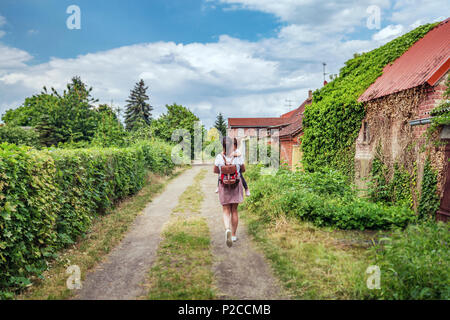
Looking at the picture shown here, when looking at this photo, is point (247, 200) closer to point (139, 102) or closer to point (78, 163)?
point (78, 163)

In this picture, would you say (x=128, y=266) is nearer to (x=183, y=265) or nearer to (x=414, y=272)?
(x=183, y=265)

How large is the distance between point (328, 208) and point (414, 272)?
3578 millimetres

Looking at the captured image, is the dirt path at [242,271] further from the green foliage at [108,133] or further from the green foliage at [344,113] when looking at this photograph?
the green foliage at [108,133]

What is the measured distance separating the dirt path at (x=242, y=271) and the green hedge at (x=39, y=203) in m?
2.69

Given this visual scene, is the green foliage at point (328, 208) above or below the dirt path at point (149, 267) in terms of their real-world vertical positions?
above

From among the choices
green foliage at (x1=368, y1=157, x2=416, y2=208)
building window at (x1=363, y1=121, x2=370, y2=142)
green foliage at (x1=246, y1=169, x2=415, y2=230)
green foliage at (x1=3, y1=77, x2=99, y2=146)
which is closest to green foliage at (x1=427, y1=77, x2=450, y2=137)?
green foliage at (x1=368, y1=157, x2=416, y2=208)

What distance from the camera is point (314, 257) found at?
5180 millimetres

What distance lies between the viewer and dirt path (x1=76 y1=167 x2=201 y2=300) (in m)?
4.27

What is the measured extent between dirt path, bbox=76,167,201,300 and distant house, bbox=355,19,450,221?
21.0 ft

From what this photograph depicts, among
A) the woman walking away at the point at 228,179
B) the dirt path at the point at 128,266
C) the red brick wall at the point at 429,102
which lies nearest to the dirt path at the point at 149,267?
the dirt path at the point at 128,266

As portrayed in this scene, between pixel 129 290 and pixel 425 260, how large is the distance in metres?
3.70

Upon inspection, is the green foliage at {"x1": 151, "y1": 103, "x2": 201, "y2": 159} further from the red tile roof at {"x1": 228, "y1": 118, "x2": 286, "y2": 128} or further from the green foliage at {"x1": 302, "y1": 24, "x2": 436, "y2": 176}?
the green foliage at {"x1": 302, "y1": 24, "x2": 436, "y2": 176}

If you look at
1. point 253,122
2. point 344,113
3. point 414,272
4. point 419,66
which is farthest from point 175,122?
point 414,272

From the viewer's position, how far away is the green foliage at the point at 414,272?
3.38 m
